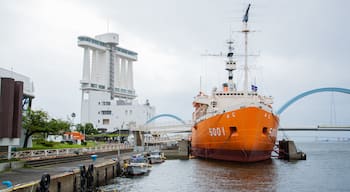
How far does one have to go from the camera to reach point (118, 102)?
10825cm

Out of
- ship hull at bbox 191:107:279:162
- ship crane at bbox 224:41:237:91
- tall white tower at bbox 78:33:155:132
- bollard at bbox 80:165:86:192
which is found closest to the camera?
bollard at bbox 80:165:86:192

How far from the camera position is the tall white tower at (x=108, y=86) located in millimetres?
105500

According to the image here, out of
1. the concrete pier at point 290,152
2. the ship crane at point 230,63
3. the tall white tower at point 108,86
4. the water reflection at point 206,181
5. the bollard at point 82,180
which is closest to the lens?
the bollard at point 82,180

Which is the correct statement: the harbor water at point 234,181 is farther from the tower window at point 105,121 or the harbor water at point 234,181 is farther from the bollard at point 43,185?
the tower window at point 105,121

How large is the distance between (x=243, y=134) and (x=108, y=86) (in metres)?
86.0

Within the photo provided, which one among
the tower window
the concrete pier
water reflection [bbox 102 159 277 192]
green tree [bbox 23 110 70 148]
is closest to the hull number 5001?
water reflection [bbox 102 159 277 192]

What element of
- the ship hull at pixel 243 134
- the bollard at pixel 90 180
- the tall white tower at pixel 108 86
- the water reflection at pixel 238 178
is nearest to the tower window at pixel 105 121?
the tall white tower at pixel 108 86

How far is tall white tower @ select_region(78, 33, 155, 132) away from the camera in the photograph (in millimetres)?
105500

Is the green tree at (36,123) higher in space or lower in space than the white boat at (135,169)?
higher

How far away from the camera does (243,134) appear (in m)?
36.8

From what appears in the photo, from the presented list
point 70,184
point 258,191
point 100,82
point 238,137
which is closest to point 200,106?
point 238,137

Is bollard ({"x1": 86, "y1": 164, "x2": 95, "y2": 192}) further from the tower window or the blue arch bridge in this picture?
the tower window

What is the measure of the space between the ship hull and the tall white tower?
180 ft

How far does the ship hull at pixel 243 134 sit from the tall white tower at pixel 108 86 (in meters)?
54.8
